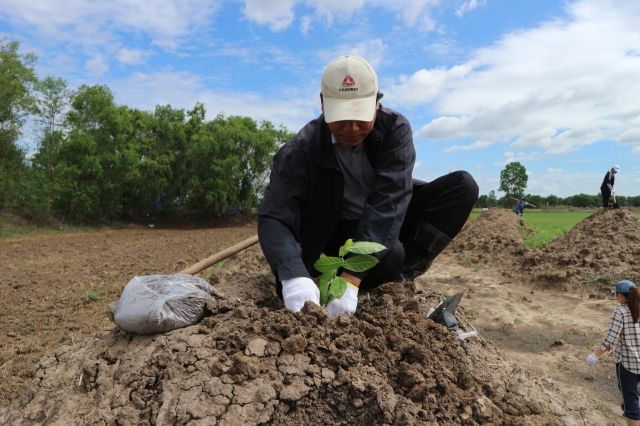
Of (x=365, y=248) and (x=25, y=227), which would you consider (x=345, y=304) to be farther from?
(x=25, y=227)

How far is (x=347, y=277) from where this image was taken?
2531 mm

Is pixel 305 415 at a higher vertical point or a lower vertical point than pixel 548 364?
higher

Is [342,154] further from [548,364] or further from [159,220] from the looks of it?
[159,220]

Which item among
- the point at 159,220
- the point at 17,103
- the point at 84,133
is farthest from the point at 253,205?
the point at 17,103

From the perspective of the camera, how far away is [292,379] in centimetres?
184

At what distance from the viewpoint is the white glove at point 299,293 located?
2.33 m

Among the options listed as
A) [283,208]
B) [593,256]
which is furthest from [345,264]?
[593,256]

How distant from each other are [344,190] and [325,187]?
126mm

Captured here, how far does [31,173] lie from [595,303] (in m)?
21.7

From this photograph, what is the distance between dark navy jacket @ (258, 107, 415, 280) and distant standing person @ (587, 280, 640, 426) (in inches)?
93.9

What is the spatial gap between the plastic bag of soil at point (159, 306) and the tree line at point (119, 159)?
20.6 m

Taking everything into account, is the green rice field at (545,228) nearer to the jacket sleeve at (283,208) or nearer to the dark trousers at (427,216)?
the dark trousers at (427,216)

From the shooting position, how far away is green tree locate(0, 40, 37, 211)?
64.8ft

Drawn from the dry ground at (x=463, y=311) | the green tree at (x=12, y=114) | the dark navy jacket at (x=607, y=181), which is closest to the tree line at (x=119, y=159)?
the green tree at (x=12, y=114)
